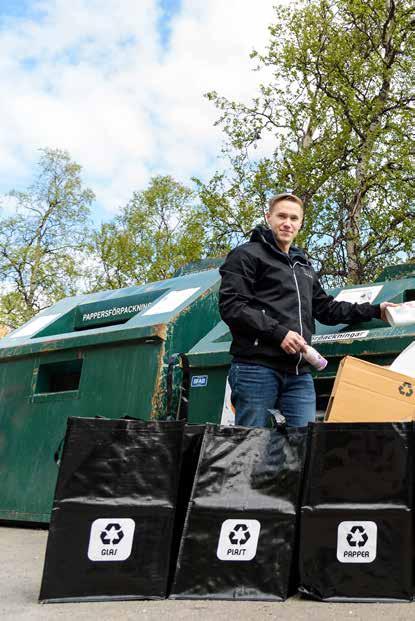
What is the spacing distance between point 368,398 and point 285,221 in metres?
0.84

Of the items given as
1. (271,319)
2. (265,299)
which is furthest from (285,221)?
(271,319)

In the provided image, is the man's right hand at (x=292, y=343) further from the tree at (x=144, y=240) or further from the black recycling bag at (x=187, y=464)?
the tree at (x=144, y=240)

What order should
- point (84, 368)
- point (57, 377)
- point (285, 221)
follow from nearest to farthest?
1. point (285, 221)
2. point (84, 368)
3. point (57, 377)

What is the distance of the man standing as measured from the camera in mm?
2902

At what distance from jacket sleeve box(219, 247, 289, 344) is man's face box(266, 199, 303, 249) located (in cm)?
19

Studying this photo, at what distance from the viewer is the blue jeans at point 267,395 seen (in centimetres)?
290

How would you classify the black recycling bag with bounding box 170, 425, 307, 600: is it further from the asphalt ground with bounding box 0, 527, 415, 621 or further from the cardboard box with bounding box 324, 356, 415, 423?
the cardboard box with bounding box 324, 356, 415, 423

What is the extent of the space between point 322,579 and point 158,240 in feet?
93.3

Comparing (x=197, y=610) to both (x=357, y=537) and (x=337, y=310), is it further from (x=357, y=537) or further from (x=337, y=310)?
(x=337, y=310)

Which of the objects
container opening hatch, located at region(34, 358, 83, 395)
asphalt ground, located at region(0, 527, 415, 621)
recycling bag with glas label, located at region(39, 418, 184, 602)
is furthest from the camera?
container opening hatch, located at region(34, 358, 83, 395)

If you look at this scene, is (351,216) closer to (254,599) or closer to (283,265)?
(283,265)

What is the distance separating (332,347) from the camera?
136 inches

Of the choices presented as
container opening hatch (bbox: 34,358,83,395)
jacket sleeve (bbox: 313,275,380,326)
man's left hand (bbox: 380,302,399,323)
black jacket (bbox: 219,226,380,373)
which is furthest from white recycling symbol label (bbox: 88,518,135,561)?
container opening hatch (bbox: 34,358,83,395)

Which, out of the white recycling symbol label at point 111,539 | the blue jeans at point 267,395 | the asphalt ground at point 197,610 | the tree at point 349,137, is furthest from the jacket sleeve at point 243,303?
the tree at point 349,137
